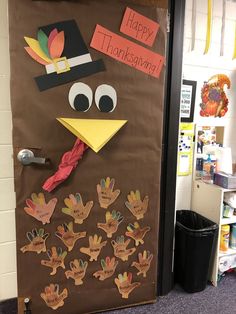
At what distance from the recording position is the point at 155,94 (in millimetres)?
1531

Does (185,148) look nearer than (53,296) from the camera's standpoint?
No

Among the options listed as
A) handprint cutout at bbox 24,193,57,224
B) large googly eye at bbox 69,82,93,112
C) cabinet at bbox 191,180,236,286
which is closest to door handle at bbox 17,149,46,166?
handprint cutout at bbox 24,193,57,224

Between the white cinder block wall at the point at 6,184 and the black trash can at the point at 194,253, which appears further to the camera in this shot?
the black trash can at the point at 194,253

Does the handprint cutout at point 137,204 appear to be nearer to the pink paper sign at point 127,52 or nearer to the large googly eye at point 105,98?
the large googly eye at point 105,98

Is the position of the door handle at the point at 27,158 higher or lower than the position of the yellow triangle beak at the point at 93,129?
lower

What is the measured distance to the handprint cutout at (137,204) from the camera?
1562 mm

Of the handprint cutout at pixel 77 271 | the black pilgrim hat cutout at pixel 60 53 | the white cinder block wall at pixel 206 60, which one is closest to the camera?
the black pilgrim hat cutout at pixel 60 53

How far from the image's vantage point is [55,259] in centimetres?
148

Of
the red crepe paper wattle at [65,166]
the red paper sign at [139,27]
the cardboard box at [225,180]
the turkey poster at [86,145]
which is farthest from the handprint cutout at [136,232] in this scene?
the red paper sign at [139,27]

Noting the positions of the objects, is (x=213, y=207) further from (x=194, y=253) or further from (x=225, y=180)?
(x=194, y=253)

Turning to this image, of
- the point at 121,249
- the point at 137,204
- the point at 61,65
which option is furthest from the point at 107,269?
the point at 61,65

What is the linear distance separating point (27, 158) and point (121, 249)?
0.78 metres

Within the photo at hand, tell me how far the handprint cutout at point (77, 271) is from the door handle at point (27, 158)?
0.62 metres

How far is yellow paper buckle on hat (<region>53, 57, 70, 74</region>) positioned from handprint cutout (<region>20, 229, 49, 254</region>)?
860mm
